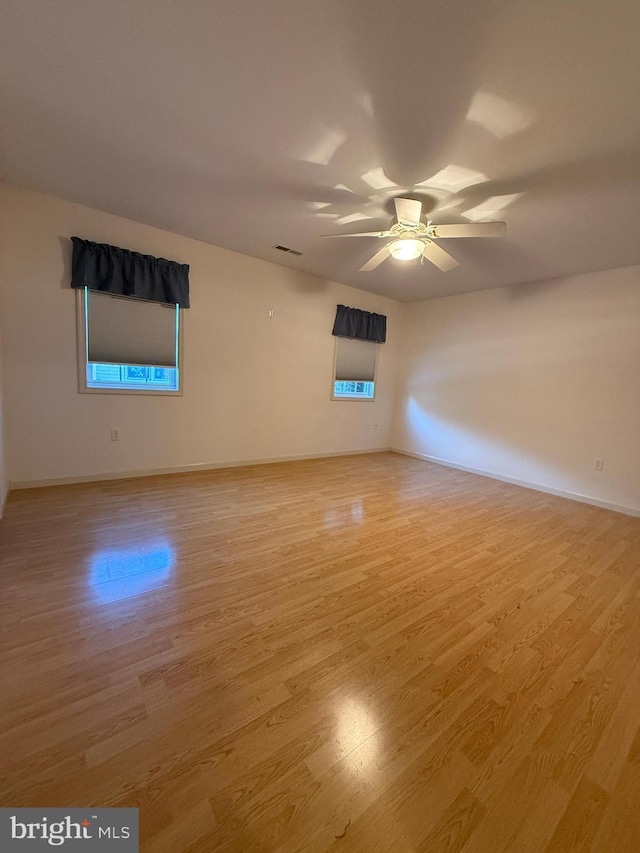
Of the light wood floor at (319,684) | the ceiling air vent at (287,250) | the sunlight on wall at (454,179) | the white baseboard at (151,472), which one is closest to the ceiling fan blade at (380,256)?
the sunlight on wall at (454,179)

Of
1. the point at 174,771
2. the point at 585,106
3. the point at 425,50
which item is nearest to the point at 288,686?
the point at 174,771

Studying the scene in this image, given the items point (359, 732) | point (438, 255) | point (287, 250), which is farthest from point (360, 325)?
point (359, 732)

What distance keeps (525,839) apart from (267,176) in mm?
3393

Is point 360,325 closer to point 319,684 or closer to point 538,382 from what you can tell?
point 538,382

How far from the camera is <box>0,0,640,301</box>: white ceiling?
136 centimetres

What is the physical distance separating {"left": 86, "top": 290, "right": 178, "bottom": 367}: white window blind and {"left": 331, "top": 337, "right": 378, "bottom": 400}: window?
2.41m

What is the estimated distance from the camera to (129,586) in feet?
6.22

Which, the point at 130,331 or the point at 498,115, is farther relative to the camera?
the point at 130,331

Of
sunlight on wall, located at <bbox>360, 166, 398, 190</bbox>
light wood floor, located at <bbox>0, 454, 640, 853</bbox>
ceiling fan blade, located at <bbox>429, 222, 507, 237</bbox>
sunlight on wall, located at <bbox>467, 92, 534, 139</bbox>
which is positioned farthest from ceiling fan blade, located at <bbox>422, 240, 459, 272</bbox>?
light wood floor, located at <bbox>0, 454, 640, 853</bbox>

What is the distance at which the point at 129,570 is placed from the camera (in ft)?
6.70

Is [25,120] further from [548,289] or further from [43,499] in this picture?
[548,289]

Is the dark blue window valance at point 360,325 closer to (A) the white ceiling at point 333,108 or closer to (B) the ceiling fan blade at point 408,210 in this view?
(A) the white ceiling at point 333,108

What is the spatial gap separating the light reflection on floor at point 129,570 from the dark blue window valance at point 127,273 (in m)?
2.51

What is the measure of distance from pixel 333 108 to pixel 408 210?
0.79 m
